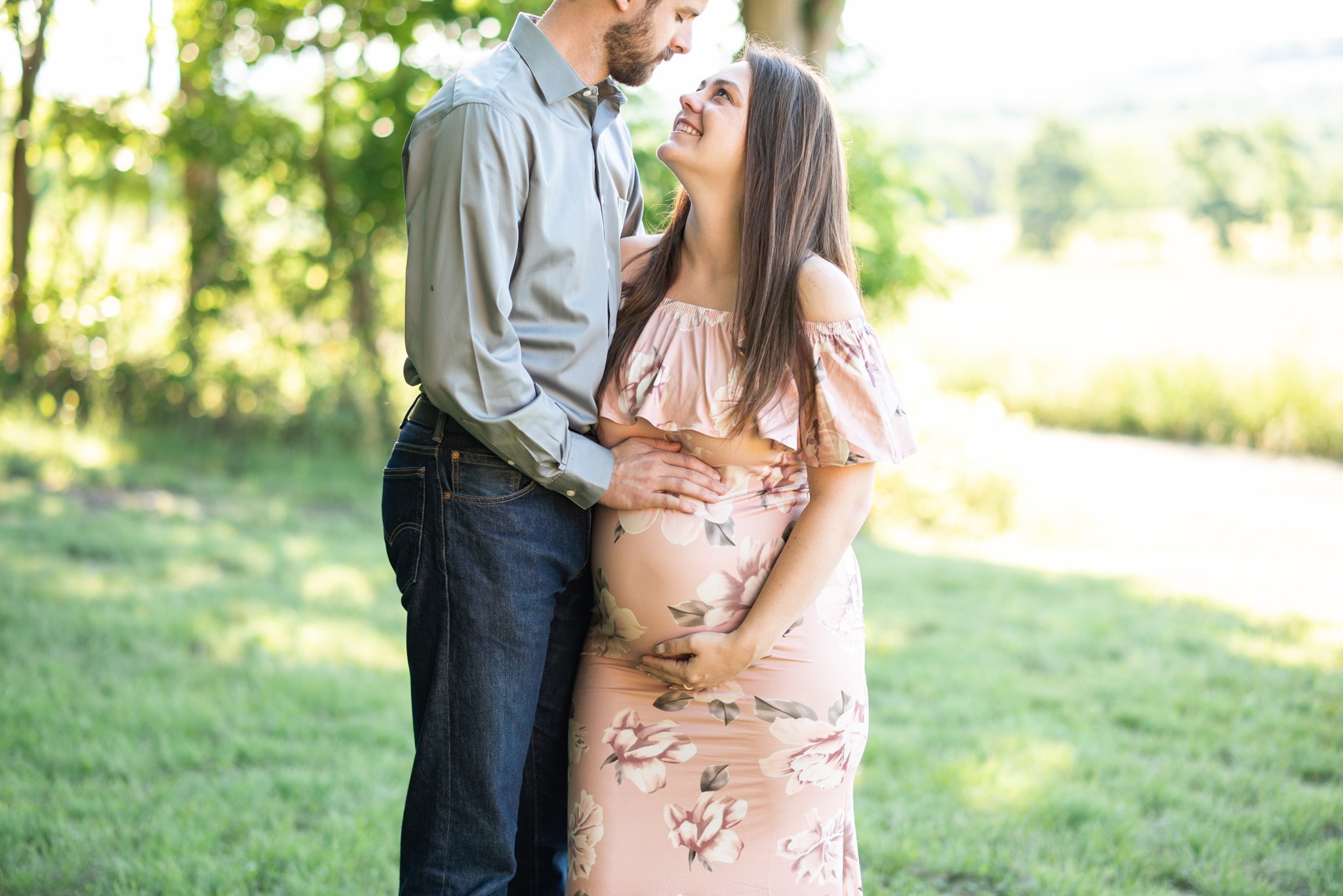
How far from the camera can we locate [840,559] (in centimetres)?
203

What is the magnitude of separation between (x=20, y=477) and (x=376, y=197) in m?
3.03

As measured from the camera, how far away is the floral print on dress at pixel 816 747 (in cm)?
196

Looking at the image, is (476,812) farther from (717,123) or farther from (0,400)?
(0,400)

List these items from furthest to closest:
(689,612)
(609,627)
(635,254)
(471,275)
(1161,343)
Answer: (1161,343) < (635,254) < (609,627) < (689,612) < (471,275)

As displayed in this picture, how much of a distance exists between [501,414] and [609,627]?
0.52 m

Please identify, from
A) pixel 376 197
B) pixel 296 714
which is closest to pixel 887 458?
pixel 296 714

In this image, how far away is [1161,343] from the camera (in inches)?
510

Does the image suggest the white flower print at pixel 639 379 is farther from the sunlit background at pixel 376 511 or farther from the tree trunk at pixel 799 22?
the tree trunk at pixel 799 22

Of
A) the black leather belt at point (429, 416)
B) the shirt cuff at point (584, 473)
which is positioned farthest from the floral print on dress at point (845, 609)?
the black leather belt at point (429, 416)

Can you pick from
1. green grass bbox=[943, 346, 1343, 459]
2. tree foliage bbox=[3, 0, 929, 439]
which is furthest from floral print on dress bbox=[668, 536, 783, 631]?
green grass bbox=[943, 346, 1343, 459]

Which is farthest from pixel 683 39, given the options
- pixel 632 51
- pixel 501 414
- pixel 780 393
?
pixel 501 414

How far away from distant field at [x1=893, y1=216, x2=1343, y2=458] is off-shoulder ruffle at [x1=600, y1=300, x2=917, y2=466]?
6842mm

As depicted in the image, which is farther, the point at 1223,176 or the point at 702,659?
the point at 1223,176

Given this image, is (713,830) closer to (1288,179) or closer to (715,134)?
(715,134)
